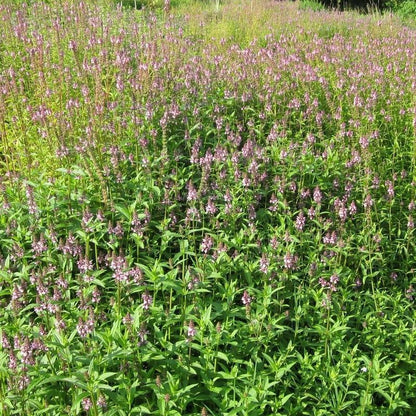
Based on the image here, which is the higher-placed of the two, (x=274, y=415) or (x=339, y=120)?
(x=339, y=120)

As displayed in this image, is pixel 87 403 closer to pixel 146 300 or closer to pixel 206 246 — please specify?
pixel 146 300

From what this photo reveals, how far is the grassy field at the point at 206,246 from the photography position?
3043 millimetres

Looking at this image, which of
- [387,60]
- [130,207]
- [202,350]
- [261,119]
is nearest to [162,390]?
[202,350]

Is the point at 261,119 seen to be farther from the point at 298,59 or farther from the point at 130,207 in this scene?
the point at 130,207

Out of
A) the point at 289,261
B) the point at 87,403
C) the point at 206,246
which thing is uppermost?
the point at 206,246

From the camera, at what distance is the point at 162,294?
374 cm

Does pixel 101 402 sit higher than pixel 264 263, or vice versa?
pixel 264 263

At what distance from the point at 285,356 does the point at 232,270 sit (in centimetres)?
88

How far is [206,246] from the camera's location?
3.68 m

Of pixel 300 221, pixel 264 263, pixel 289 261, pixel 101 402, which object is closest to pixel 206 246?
pixel 264 263

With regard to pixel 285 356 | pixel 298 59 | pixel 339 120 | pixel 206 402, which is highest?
pixel 298 59

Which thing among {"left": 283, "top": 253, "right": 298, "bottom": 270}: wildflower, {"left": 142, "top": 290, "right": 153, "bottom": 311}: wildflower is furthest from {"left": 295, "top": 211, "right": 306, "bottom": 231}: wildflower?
{"left": 142, "top": 290, "right": 153, "bottom": 311}: wildflower

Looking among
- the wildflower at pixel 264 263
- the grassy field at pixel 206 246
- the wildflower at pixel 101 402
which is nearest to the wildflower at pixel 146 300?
the grassy field at pixel 206 246

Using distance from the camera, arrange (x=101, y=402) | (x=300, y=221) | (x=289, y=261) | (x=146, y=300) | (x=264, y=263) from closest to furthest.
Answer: (x=101, y=402) → (x=146, y=300) → (x=264, y=263) → (x=289, y=261) → (x=300, y=221)
